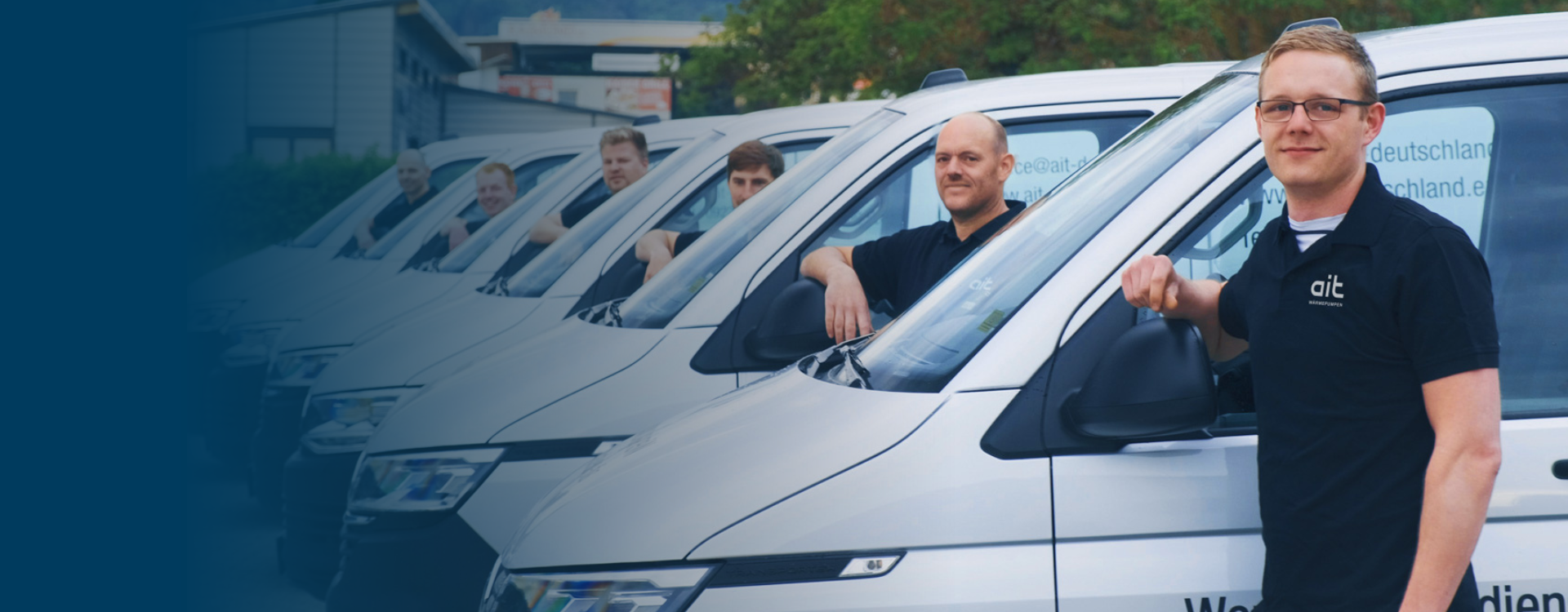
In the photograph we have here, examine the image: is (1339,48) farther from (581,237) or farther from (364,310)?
(364,310)

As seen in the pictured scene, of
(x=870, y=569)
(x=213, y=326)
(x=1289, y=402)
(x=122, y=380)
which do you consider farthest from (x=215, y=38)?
(x=213, y=326)

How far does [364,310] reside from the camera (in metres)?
7.29

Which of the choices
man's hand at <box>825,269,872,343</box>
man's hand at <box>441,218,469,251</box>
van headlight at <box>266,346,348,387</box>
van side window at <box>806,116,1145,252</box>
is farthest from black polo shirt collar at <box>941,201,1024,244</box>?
man's hand at <box>441,218,469,251</box>

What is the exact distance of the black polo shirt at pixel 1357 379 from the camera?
6.20ft

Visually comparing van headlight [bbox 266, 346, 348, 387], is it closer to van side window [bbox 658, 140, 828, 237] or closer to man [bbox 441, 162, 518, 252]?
man [bbox 441, 162, 518, 252]

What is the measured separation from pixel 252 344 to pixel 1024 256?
20.9 feet

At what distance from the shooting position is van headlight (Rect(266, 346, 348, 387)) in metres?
6.71

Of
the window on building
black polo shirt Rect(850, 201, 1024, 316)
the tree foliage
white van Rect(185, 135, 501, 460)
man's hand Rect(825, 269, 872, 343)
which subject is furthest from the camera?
the window on building

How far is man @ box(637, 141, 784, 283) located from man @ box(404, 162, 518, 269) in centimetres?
312

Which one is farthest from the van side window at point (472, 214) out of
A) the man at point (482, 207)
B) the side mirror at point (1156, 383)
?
the side mirror at point (1156, 383)

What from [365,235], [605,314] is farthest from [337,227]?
[605,314]

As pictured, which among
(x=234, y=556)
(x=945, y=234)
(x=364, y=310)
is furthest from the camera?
(x=364, y=310)

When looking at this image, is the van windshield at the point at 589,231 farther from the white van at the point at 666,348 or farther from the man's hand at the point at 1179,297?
the man's hand at the point at 1179,297

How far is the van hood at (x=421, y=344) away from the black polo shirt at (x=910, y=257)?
5.26 ft
